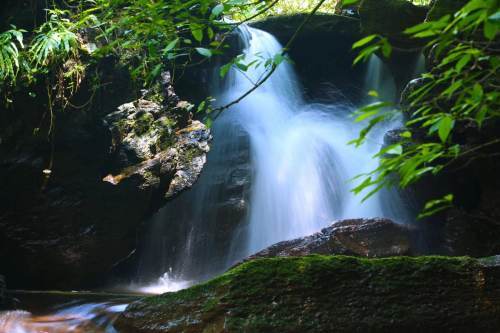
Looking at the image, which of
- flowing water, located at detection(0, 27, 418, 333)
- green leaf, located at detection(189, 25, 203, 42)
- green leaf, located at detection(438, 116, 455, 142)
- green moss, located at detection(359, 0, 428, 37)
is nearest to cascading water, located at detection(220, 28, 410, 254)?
flowing water, located at detection(0, 27, 418, 333)

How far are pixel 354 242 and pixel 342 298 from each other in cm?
303

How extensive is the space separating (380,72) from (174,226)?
6990mm

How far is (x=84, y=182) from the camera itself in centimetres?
648

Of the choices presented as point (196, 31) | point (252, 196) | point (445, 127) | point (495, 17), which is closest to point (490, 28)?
point (495, 17)

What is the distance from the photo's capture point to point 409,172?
125 centimetres

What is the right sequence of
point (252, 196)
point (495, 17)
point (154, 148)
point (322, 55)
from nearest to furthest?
1. point (495, 17)
2. point (154, 148)
3. point (252, 196)
4. point (322, 55)

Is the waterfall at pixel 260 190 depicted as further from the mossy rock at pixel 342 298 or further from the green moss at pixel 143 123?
the mossy rock at pixel 342 298

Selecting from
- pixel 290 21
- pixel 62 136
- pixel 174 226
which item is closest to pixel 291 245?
pixel 174 226

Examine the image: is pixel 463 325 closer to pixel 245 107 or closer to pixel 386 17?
pixel 386 17

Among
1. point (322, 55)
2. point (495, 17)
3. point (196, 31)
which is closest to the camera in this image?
point (495, 17)

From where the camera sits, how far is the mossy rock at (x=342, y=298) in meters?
2.83

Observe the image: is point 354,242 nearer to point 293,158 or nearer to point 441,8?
point 441,8

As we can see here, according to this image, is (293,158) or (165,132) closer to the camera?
(165,132)

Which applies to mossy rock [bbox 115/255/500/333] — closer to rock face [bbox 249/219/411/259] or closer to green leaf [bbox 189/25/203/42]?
green leaf [bbox 189/25/203/42]
